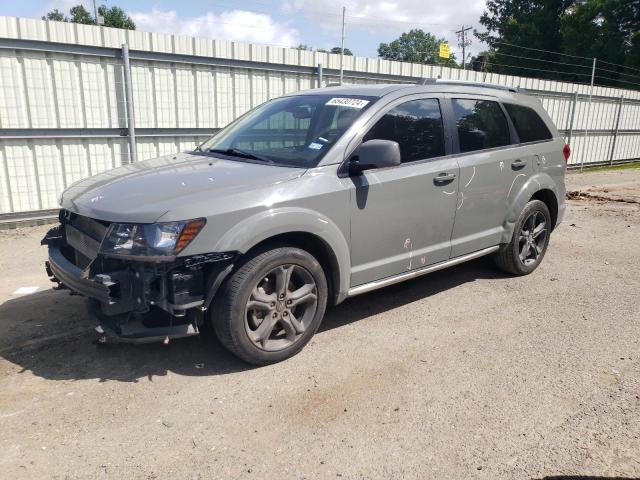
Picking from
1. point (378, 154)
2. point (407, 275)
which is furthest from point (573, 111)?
point (378, 154)

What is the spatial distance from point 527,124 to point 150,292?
4155mm

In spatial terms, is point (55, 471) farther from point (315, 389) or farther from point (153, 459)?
point (315, 389)

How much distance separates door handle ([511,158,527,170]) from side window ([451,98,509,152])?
0.68 feet

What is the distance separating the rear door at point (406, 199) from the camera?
396 cm

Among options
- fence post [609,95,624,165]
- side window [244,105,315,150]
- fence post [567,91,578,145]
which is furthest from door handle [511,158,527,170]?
fence post [609,95,624,165]

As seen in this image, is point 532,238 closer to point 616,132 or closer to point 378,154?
point 378,154

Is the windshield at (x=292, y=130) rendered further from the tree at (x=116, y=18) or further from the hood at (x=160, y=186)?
the tree at (x=116, y=18)

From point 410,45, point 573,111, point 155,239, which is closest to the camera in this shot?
point 155,239

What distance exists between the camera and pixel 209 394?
329cm

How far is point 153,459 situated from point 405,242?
2.43 m

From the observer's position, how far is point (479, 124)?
4895 mm

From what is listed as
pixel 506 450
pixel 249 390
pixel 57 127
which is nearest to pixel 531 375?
pixel 506 450

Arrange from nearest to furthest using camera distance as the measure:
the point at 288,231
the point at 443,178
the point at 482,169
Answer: the point at 288,231, the point at 443,178, the point at 482,169

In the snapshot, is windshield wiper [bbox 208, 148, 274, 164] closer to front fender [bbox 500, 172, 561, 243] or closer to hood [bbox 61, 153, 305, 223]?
hood [bbox 61, 153, 305, 223]
